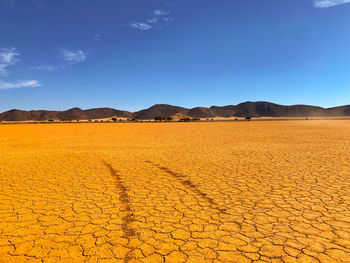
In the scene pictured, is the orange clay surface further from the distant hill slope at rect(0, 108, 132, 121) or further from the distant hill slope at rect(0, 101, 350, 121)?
the distant hill slope at rect(0, 108, 132, 121)

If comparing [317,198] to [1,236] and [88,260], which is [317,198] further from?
[1,236]

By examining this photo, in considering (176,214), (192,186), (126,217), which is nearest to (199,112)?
(192,186)

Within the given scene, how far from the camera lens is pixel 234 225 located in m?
3.50

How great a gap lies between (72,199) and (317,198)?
5.56m

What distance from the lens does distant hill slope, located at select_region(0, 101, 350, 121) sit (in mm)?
140125

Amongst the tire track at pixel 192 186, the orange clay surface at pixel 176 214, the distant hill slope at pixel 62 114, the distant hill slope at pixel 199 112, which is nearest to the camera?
the orange clay surface at pixel 176 214

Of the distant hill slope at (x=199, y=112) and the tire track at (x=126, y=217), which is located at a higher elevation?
the distant hill slope at (x=199, y=112)

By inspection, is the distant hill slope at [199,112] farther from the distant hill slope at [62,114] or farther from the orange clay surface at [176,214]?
the orange clay surface at [176,214]

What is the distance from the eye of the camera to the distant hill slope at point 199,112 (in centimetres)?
14012

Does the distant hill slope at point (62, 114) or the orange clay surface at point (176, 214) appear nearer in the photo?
the orange clay surface at point (176, 214)

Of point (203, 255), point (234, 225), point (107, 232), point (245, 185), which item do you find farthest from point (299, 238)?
point (107, 232)

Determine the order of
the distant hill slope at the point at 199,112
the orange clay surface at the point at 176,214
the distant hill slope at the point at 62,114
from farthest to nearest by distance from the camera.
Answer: the distant hill slope at the point at 62,114 < the distant hill slope at the point at 199,112 < the orange clay surface at the point at 176,214

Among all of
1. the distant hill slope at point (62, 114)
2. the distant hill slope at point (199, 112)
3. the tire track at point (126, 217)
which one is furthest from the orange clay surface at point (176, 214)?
the distant hill slope at point (62, 114)

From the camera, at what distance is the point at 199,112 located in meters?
144
